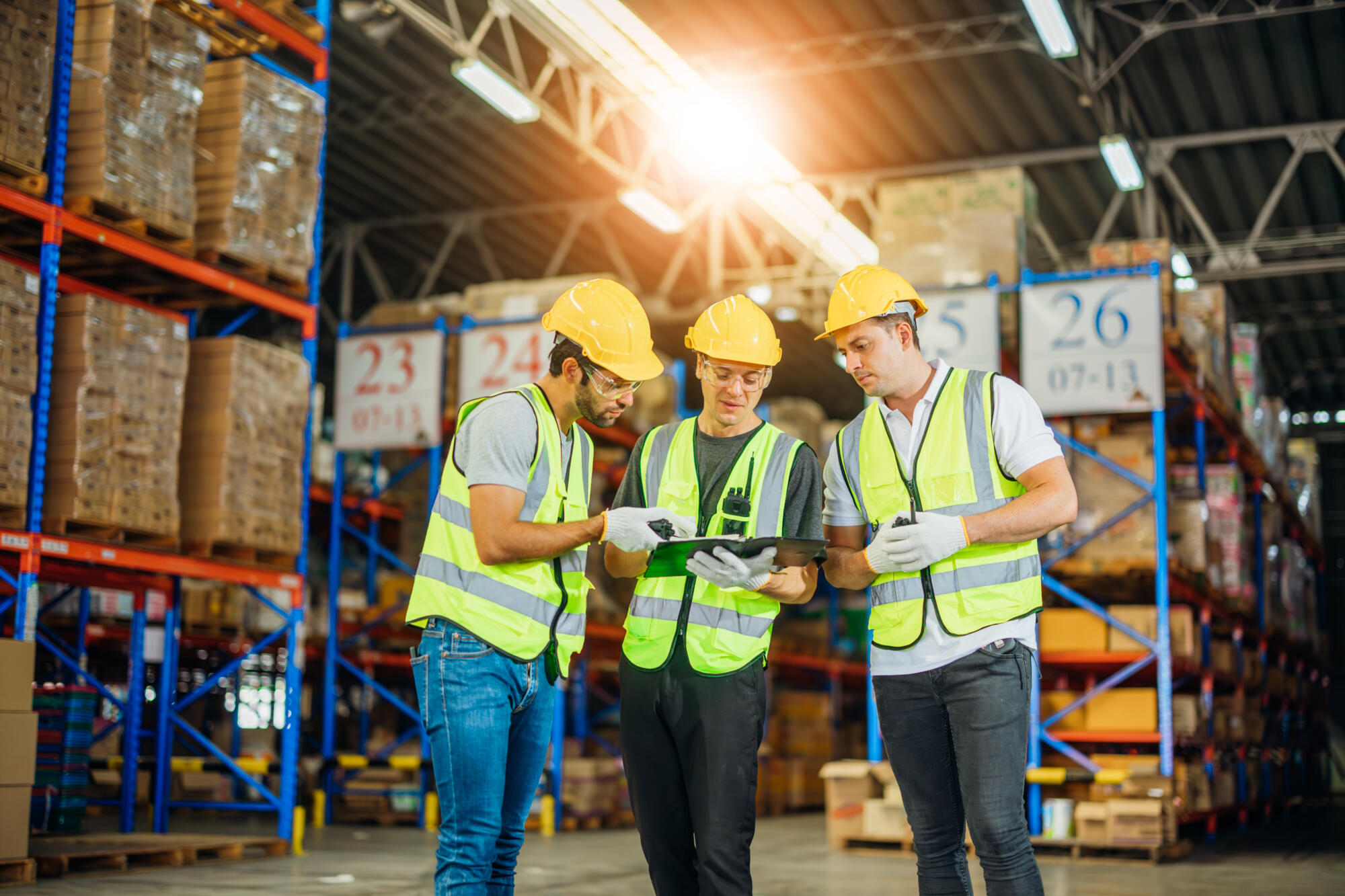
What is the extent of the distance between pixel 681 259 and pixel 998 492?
13.2 metres

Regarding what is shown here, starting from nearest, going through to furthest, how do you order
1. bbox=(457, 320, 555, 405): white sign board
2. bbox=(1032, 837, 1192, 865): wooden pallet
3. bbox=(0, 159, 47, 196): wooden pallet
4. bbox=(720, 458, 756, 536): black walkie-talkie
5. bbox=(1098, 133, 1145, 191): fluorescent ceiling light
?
bbox=(720, 458, 756, 536): black walkie-talkie < bbox=(0, 159, 47, 196): wooden pallet < bbox=(1032, 837, 1192, 865): wooden pallet < bbox=(457, 320, 555, 405): white sign board < bbox=(1098, 133, 1145, 191): fluorescent ceiling light

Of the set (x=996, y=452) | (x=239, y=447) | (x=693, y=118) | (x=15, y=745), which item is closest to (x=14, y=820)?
(x=15, y=745)

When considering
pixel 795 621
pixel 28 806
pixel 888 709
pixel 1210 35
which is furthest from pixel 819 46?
pixel 888 709

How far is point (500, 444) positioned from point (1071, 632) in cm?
785

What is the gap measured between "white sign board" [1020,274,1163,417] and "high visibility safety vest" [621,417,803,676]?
6.73 meters

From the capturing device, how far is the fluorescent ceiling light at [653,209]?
1424cm

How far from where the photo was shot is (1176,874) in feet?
29.4

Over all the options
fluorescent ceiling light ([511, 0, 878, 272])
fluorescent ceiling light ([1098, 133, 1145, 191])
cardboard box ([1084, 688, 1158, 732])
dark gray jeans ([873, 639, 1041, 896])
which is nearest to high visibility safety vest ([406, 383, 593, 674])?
dark gray jeans ([873, 639, 1041, 896])

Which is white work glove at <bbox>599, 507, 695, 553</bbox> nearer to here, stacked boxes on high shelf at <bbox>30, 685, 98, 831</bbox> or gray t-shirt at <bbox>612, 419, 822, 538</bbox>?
gray t-shirt at <bbox>612, 419, 822, 538</bbox>

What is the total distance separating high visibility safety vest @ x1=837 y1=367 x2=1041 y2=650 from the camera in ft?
11.5

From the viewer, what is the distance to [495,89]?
1214 cm

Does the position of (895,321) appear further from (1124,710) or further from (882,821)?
(1124,710)

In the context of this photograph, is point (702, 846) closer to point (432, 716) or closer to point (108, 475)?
point (432, 716)

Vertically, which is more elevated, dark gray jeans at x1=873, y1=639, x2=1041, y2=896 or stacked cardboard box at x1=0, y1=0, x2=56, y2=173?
stacked cardboard box at x1=0, y1=0, x2=56, y2=173
